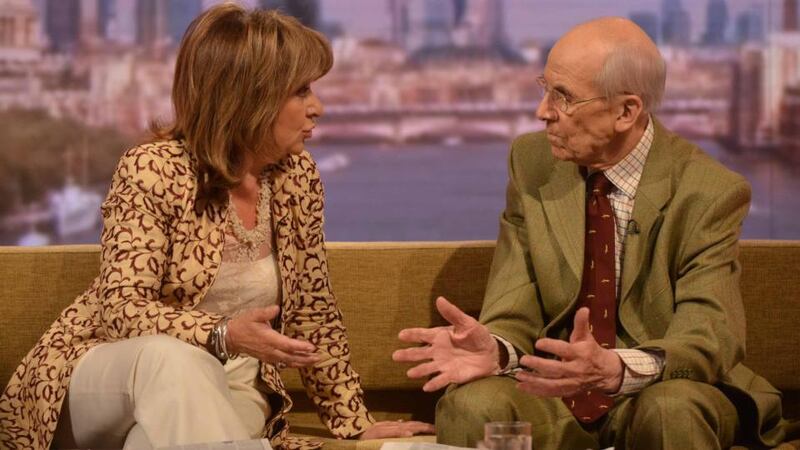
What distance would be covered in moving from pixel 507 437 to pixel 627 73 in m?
1.11

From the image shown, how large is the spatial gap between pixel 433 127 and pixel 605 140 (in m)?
1.61

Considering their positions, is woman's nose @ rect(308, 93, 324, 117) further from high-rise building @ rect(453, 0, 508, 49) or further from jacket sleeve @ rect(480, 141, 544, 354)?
high-rise building @ rect(453, 0, 508, 49)

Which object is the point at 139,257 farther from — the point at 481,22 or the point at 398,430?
the point at 481,22

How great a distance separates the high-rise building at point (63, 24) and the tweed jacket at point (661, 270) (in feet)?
6.84

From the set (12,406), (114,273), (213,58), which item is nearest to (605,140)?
(213,58)

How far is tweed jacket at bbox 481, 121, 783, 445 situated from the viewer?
2982 millimetres

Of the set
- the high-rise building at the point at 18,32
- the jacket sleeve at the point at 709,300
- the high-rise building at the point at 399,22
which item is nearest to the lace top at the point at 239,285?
the jacket sleeve at the point at 709,300

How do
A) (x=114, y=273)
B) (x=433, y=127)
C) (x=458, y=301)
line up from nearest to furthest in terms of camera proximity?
(x=114, y=273) < (x=458, y=301) < (x=433, y=127)

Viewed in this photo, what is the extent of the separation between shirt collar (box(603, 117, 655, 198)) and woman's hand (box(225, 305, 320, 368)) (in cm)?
84

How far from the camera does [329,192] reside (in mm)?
4781

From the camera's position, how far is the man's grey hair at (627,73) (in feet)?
10.4

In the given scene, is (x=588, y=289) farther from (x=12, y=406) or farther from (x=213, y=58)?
(x=12, y=406)

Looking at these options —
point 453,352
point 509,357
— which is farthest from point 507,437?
point 509,357

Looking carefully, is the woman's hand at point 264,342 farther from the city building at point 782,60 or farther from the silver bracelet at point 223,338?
the city building at point 782,60
